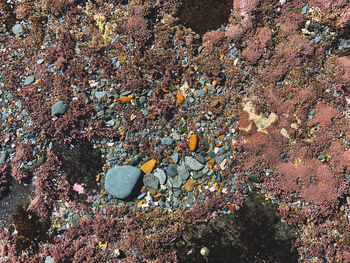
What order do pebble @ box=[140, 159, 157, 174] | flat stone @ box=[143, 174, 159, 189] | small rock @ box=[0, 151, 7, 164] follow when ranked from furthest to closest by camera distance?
1. small rock @ box=[0, 151, 7, 164]
2. pebble @ box=[140, 159, 157, 174]
3. flat stone @ box=[143, 174, 159, 189]

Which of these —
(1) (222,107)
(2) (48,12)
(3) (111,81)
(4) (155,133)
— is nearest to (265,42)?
(1) (222,107)

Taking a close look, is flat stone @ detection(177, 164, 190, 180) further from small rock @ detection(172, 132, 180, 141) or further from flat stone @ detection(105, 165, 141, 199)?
flat stone @ detection(105, 165, 141, 199)

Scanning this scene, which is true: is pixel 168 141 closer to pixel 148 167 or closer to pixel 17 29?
pixel 148 167

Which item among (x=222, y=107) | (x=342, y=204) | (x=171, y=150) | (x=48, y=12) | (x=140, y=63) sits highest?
(x=48, y=12)

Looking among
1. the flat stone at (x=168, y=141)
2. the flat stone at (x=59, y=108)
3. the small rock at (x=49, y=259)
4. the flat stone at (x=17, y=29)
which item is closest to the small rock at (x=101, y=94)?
the flat stone at (x=59, y=108)

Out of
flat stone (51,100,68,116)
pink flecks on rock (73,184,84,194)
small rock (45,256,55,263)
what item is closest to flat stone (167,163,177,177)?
pink flecks on rock (73,184,84,194)

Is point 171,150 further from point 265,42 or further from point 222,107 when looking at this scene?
point 265,42

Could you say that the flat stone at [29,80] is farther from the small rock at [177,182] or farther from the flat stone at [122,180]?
the small rock at [177,182]
